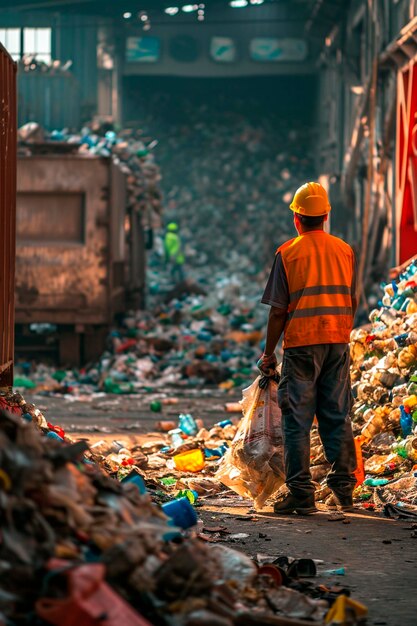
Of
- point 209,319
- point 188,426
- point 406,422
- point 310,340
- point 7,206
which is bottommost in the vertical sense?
point 188,426

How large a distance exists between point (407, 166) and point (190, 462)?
7.04 metres

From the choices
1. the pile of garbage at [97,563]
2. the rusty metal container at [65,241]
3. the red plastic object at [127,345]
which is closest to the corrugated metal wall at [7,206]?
the pile of garbage at [97,563]

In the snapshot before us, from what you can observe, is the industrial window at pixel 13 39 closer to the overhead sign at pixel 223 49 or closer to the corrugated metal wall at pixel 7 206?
the overhead sign at pixel 223 49

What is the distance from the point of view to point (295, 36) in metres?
31.6

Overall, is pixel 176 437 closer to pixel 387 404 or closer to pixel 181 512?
pixel 387 404

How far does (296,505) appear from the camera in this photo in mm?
6191

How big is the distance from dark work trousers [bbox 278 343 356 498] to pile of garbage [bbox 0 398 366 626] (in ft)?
6.79

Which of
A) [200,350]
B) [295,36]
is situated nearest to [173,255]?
[295,36]

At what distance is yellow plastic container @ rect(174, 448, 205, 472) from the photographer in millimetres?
7523

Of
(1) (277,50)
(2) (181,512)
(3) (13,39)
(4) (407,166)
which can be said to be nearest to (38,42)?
(3) (13,39)

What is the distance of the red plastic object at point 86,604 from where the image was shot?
10.3 feet

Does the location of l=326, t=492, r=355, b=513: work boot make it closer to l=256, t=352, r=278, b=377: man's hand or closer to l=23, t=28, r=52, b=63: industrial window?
l=256, t=352, r=278, b=377: man's hand

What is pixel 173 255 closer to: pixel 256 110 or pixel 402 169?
pixel 256 110

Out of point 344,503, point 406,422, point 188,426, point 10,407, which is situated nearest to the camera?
point 344,503
